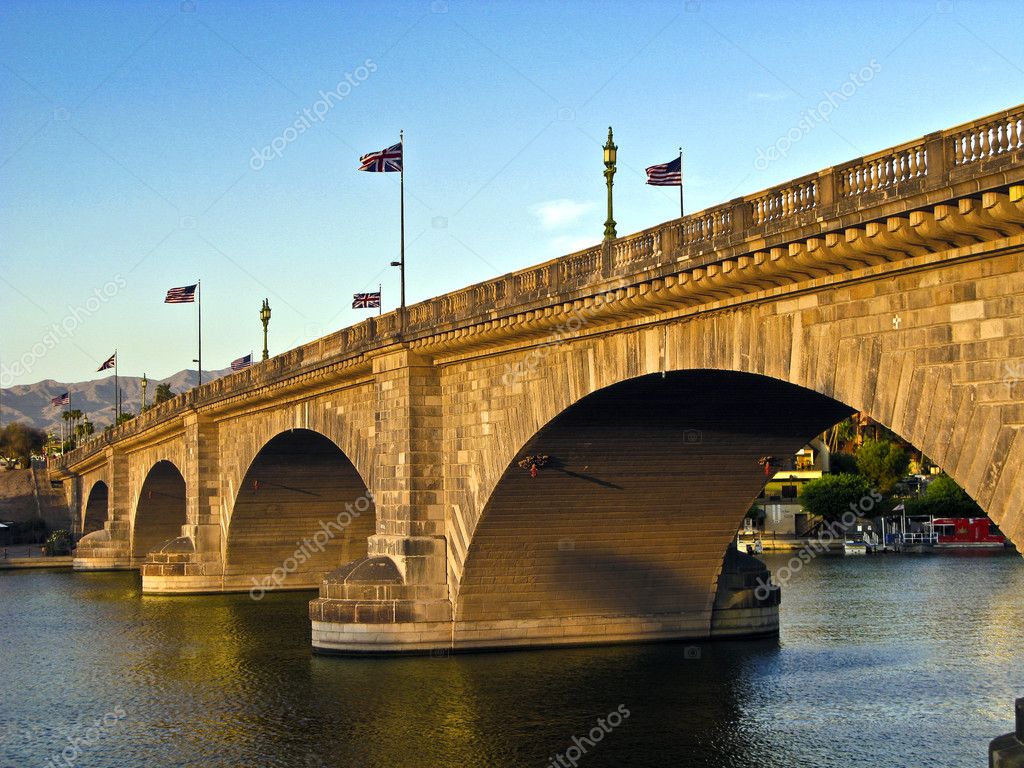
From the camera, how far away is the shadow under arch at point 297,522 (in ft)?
201

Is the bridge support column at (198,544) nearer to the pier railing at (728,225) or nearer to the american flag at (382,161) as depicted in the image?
the pier railing at (728,225)

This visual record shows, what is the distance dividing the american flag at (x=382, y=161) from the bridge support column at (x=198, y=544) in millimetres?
28710

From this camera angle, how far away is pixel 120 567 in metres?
87.1

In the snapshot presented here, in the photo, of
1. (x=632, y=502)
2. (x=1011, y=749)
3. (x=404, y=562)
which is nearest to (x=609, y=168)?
(x=632, y=502)

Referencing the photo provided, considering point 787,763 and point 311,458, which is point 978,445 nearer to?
point 787,763

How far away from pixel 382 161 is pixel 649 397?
→ 46.9 feet

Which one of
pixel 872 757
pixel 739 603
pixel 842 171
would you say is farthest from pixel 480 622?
pixel 842 171

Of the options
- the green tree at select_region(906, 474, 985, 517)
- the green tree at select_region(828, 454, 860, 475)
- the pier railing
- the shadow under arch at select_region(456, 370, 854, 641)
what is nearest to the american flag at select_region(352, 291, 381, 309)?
the pier railing

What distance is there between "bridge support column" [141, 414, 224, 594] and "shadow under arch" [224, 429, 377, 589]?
1013 millimetres

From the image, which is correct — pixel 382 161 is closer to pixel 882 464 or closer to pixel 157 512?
pixel 157 512

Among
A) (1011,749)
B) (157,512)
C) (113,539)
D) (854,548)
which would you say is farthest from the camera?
(854,548)

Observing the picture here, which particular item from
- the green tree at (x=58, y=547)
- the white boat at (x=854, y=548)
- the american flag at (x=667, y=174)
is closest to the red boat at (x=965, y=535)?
the white boat at (x=854, y=548)

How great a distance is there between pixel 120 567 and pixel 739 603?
190 ft

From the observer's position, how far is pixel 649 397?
31.2 meters
